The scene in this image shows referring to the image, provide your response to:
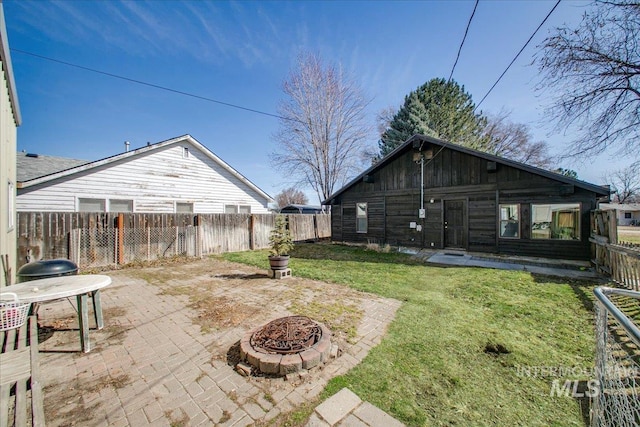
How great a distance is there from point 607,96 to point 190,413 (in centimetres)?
1563

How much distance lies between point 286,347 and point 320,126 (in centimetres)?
2033

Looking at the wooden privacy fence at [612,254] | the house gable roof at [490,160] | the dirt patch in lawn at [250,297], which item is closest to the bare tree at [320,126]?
the house gable roof at [490,160]

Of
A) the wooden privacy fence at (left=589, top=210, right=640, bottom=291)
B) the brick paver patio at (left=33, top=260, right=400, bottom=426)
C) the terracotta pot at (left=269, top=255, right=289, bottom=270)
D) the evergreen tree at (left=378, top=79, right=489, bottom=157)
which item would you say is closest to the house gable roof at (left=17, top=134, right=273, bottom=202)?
the brick paver patio at (left=33, top=260, right=400, bottom=426)

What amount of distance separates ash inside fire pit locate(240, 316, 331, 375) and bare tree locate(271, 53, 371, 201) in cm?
1905

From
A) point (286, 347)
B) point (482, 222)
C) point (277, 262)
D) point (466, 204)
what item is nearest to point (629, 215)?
point (482, 222)

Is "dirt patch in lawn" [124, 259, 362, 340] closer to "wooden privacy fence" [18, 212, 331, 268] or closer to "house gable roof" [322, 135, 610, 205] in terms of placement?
"wooden privacy fence" [18, 212, 331, 268]

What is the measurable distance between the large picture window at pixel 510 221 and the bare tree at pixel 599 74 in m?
4.33

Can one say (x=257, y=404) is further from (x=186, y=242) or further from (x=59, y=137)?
(x=59, y=137)

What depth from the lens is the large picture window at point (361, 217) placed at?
43.1ft

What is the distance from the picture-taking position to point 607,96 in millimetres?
9477

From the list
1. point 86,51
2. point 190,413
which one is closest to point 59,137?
point 86,51

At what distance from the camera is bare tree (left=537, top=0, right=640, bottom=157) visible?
8594 millimetres

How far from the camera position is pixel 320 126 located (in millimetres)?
20969

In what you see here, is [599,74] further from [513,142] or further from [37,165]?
[37,165]
